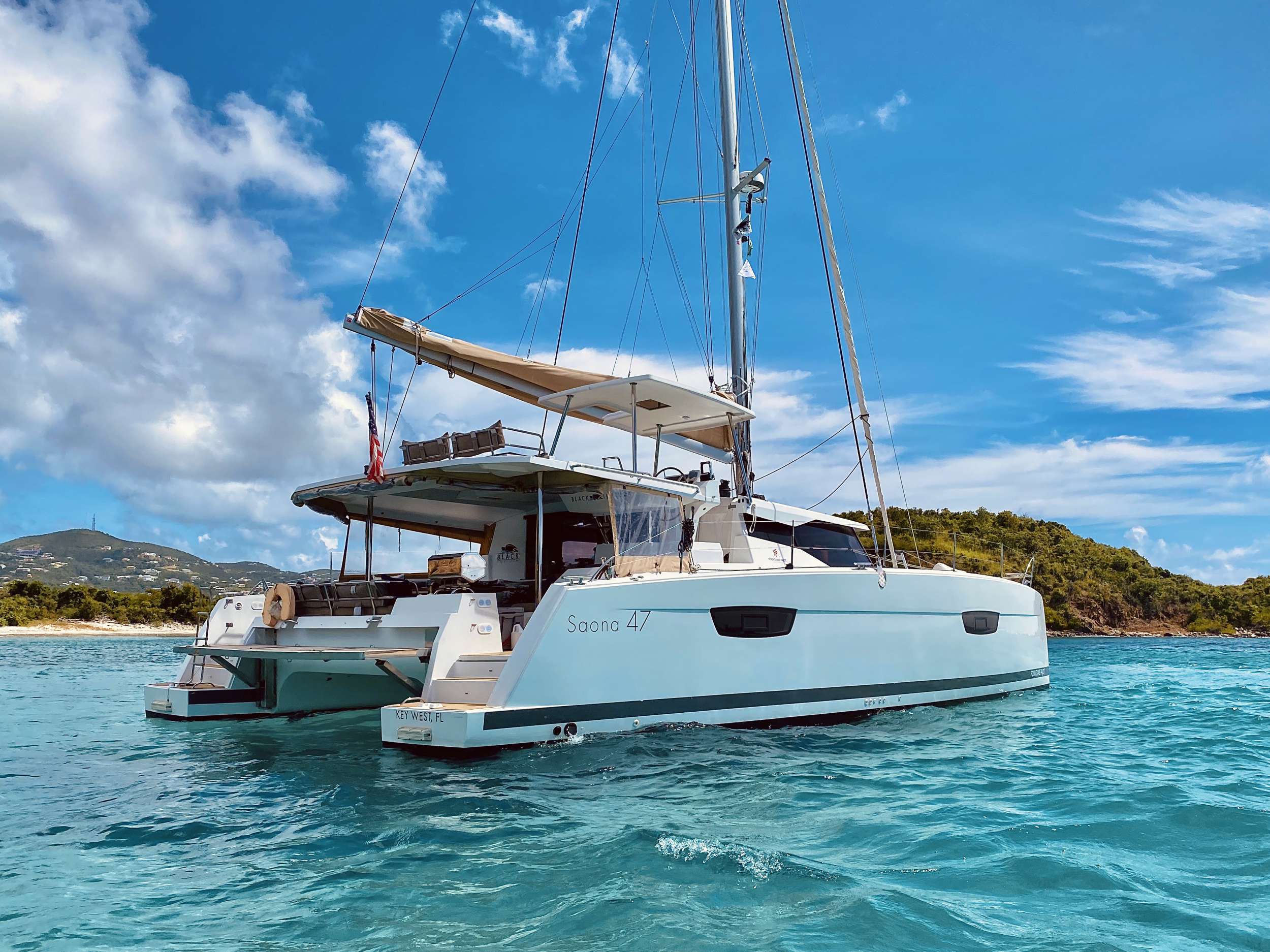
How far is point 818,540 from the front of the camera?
1205 centimetres

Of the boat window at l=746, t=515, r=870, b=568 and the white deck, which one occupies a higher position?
the boat window at l=746, t=515, r=870, b=568

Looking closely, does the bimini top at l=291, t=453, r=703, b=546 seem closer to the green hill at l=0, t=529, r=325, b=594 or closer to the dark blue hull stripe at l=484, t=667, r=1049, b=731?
the dark blue hull stripe at l=484, t=667, r=1049, b=731

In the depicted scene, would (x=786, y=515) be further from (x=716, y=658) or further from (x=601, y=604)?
(x=601, y=604)

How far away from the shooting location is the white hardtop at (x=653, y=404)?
32.1 feet

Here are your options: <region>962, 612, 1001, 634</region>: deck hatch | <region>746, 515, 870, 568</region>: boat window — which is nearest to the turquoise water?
<region>962, 612, 1001, 634</region>: deck hatch

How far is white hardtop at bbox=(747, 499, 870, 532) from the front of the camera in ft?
37.3

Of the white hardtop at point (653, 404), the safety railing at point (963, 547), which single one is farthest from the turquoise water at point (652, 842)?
the safety railing at point (963, 547)

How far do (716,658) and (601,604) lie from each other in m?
1.55

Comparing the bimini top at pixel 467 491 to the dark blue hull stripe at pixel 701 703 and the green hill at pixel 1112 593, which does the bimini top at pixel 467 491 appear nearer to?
the dark blue hull stripe at pixel 701 703

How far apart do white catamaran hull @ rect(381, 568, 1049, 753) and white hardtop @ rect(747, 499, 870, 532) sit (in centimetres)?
192

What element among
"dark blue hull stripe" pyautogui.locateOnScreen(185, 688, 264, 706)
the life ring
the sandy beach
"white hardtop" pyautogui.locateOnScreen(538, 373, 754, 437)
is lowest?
the sandy beach

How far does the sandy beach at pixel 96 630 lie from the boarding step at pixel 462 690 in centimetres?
5098

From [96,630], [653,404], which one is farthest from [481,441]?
[96,630]

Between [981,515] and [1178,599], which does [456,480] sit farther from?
[1178,599]
